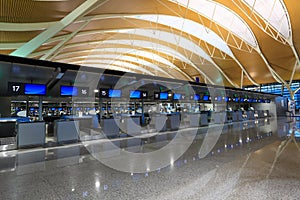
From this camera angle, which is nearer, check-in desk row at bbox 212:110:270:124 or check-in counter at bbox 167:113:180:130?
check-in counter at bbox 167:113:180:130

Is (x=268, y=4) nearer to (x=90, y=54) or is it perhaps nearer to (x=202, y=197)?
(x=202, y=197)

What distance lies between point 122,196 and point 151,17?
17.5m

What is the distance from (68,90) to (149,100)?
8.08 meters

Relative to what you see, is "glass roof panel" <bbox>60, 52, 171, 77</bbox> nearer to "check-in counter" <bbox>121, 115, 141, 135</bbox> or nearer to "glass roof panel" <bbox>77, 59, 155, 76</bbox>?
"glass roof panel" <bbox>77, 59, 155, 76</bbox>

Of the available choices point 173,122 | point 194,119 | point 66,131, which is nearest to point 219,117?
point 194,119

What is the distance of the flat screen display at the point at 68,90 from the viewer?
8616 mm

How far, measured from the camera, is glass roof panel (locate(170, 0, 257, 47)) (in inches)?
611

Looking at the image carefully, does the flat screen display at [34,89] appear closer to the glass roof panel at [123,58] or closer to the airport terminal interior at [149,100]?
the airport terminal interior at [149,100]

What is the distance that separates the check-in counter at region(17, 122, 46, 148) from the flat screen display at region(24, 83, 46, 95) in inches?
55.7

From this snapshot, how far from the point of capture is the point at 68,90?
8.74 m

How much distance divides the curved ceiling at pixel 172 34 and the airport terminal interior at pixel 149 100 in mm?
120

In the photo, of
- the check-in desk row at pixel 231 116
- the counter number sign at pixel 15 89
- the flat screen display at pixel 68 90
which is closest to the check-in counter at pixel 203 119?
the check-in desk row at pixel 231 116

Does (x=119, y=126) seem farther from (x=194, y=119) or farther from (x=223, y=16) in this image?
(x=223, y=16)

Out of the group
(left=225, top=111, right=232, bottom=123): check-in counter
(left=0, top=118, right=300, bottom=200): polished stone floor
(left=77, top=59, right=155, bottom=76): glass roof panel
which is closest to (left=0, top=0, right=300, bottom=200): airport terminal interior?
(left=0, top=118, right=300, bottom=200): polished stone floor
